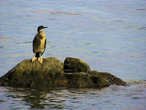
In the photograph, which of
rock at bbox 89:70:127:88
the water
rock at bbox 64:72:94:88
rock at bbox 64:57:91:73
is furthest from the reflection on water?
rock at bbox 64:57:91:73

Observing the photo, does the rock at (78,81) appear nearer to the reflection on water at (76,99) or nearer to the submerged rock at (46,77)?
the submerged rock at (46,77)

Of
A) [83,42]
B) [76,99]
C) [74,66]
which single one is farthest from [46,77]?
[83,42]

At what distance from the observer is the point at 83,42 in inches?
1344

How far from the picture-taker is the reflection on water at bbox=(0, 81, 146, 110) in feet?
60.5

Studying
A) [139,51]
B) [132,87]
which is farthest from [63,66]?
[139,51]

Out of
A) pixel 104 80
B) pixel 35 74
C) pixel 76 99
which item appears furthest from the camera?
pixel 104 80

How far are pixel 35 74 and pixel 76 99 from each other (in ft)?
7.51

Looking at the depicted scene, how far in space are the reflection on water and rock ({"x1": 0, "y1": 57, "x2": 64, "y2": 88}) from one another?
48 cm

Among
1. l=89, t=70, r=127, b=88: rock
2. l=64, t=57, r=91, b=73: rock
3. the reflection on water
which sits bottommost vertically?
the reflection on water

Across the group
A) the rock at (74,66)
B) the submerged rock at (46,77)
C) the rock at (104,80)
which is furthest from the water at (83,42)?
the rock at (74,66)

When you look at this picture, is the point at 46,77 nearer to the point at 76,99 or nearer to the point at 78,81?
the point at 78,81

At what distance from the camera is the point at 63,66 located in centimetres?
2139

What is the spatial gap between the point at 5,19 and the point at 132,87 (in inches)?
907

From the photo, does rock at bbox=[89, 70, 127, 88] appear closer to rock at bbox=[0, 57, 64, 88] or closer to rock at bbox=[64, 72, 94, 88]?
rock at bbox=[64, 72, 94, 88]
